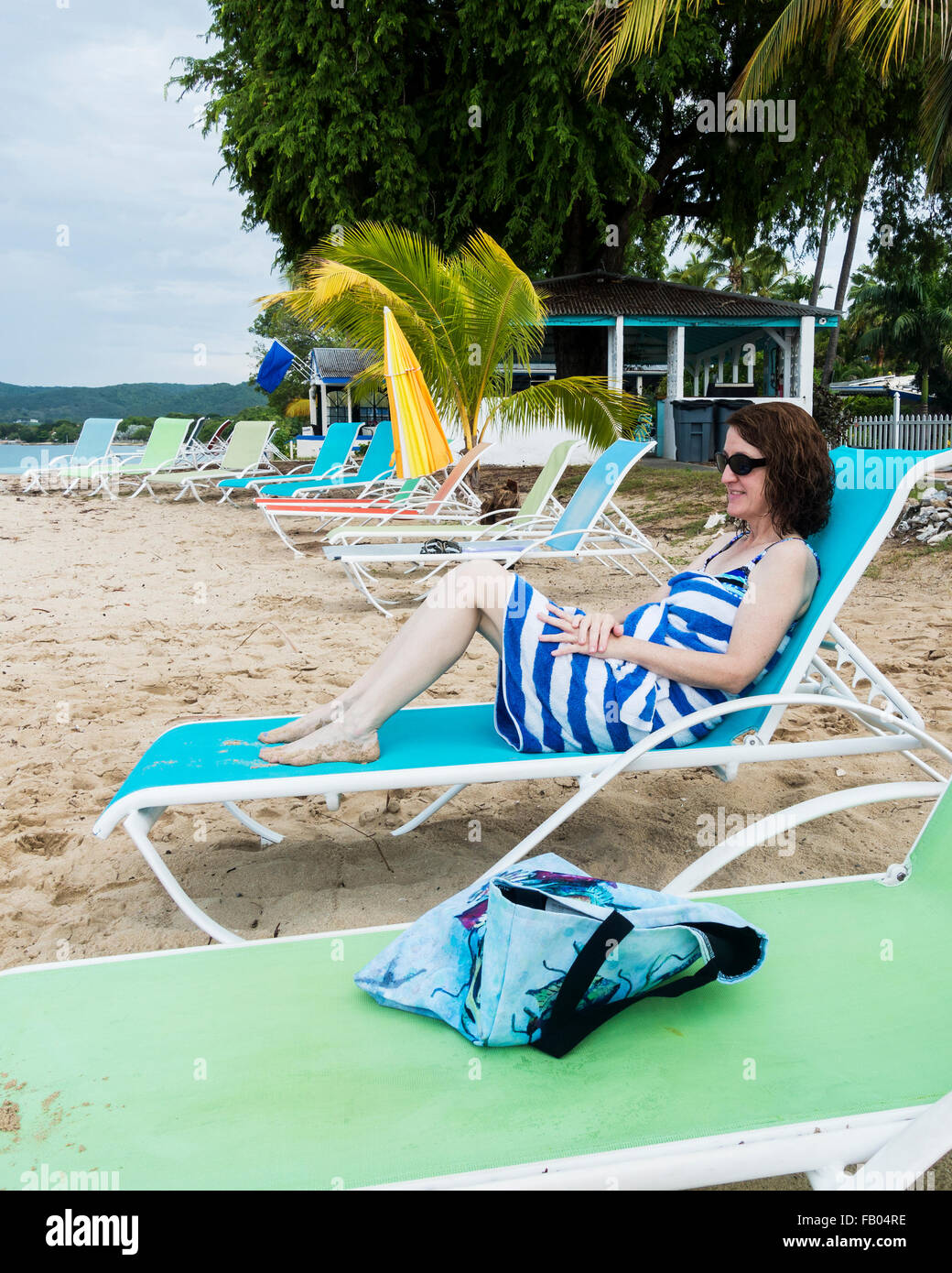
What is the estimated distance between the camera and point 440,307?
10.3 m

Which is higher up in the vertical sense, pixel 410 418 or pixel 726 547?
pixel 410 418

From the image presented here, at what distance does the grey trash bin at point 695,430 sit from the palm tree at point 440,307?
6.74m

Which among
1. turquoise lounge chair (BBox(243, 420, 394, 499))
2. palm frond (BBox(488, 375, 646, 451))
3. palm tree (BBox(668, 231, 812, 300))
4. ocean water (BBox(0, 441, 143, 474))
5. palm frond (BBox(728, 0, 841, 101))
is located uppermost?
palm tree (BBox(668, 231, 812, 300))

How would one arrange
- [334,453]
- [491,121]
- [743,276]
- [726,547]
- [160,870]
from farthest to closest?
[743,276], [491,121], [334,453], [726,547], [160,870]

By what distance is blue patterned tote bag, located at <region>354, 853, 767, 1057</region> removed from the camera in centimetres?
158

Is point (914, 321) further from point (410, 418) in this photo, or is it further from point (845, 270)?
point (410, 418)

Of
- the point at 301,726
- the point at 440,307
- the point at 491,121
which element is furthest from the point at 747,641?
the point at 491,121

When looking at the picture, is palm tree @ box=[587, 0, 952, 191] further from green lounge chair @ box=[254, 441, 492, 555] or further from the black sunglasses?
the black sunglasses

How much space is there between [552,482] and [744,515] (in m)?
4.83

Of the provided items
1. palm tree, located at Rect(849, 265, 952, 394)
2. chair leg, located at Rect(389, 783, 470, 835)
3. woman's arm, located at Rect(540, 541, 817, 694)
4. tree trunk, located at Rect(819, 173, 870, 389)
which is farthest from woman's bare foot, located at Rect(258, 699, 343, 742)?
palm tree, located at Rect(849, 265, 952, 394)

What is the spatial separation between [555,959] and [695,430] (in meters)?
16.8

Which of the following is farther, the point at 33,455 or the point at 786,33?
the point at 33,455

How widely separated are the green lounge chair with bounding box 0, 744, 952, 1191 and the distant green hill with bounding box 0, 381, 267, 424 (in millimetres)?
14902
